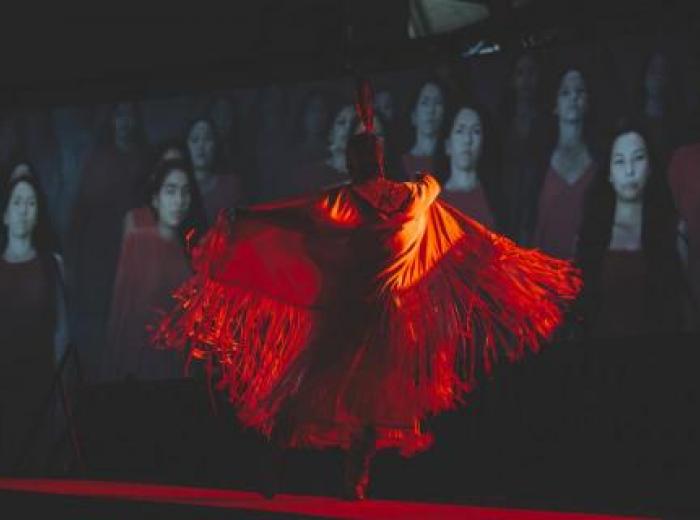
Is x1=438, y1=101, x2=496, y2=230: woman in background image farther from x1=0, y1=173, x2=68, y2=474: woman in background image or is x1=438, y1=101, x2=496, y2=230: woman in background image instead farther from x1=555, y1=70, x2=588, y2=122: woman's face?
x1=0, y1=173, x2=68, y2=474: woman in background image

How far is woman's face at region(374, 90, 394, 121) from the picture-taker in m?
7.80

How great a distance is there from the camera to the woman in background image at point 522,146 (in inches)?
284

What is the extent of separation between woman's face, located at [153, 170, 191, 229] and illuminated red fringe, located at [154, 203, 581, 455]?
3.26 metres

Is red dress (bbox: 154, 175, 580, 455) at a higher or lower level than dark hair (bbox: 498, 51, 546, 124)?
lower

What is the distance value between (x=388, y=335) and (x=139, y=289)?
3.81 m

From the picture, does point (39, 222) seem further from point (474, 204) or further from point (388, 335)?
point (388, 335)

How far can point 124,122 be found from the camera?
867cm

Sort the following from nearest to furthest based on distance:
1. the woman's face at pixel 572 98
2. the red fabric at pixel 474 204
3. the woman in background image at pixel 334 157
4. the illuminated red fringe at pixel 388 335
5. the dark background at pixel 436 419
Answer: the illuminated red fringe at pixel 388 335 → the dark background at pixel 436 419 → the woman's face at pixel 572 98 → the red fabric at pixel 474 204 → the woman in background image at pixel 334 157

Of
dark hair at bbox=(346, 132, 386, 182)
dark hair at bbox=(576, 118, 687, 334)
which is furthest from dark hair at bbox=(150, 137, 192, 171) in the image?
dark hair at bbox=(346, 132, 386, 182)

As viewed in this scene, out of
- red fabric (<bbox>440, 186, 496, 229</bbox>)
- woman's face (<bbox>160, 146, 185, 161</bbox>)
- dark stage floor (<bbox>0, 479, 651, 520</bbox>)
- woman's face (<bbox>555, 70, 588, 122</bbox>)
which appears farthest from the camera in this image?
woman's face (<bbox>160, 146, 185, 161</bbox>)

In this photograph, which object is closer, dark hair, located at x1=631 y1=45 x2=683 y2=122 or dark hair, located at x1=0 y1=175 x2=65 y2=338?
dark hair, located at x1=631 y1=45 x2=683 y2=122

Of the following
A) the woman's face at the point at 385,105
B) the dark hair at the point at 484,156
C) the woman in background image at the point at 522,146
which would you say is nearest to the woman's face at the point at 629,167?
the woman in background image at the point at 522,146

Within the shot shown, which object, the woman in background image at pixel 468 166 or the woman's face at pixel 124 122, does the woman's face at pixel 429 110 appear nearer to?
the woman in background image at pixel 468 166

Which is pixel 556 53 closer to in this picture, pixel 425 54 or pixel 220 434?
pixel 425 54
